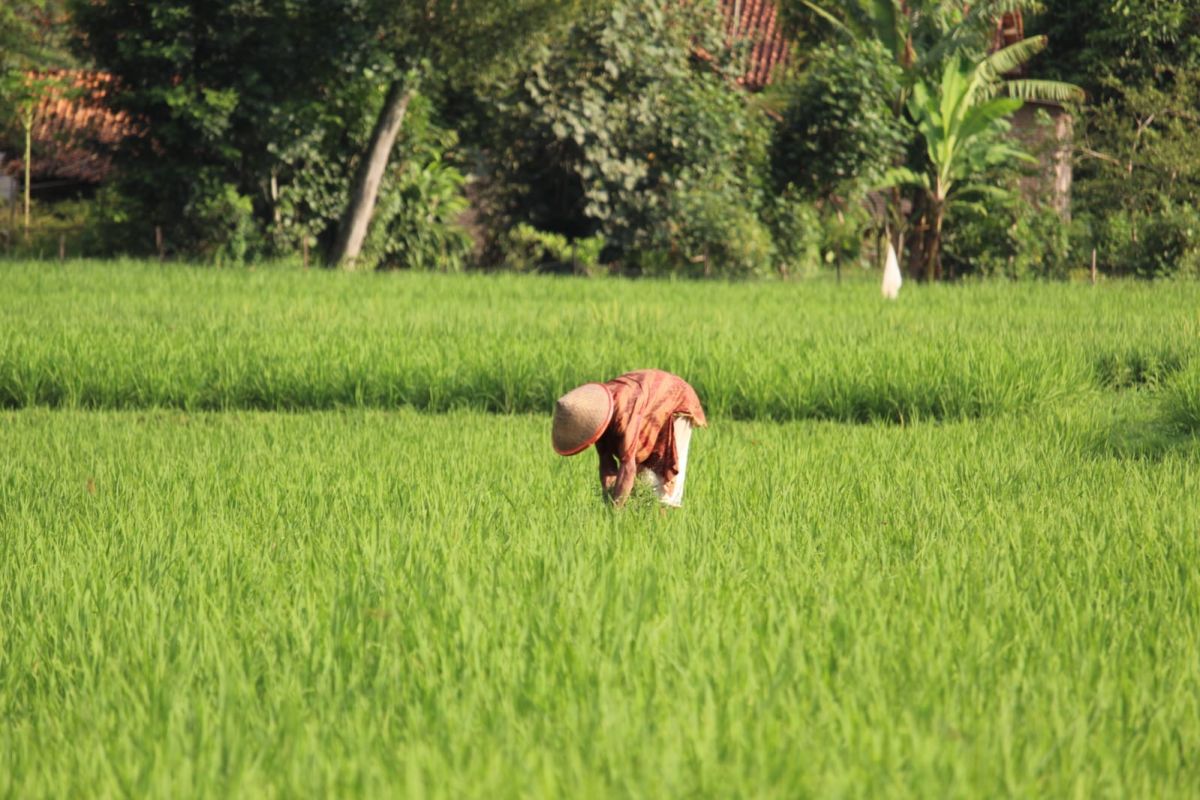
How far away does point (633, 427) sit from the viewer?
370 cm

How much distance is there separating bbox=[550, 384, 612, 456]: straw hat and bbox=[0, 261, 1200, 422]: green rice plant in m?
3.84

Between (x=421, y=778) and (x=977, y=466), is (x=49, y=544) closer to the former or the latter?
(x=421, y=778)

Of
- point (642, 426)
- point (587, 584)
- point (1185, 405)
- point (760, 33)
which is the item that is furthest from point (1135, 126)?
point (587, 584)

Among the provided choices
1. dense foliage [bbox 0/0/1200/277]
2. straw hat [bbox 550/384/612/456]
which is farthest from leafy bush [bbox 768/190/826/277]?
straw hat [bbox 550/384/612/456]

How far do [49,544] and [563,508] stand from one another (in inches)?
56.7

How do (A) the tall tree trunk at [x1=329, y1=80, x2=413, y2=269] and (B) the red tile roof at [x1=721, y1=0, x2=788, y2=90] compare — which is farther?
(B) the red tile roof at [x1=721, y1=0, x2=788, y2=90]

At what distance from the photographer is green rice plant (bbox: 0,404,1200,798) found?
217 cm

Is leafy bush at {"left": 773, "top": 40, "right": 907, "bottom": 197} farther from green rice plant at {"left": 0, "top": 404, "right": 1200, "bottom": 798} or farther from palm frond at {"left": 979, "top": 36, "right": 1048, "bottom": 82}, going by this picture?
green rice plant at {"left": 0, "top": 404, "right": 1200, "bottom": 798}

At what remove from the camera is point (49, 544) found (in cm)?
393

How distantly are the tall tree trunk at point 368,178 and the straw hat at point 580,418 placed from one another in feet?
41.3

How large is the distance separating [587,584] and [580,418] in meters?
0.52

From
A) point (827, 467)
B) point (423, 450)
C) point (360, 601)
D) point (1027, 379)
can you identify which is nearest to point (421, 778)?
point (360, 601)

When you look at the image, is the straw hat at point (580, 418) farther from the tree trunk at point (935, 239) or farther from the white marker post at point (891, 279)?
the tree trunk at point (935, 239)

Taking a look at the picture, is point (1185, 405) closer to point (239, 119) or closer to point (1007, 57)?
point (239, 119)
